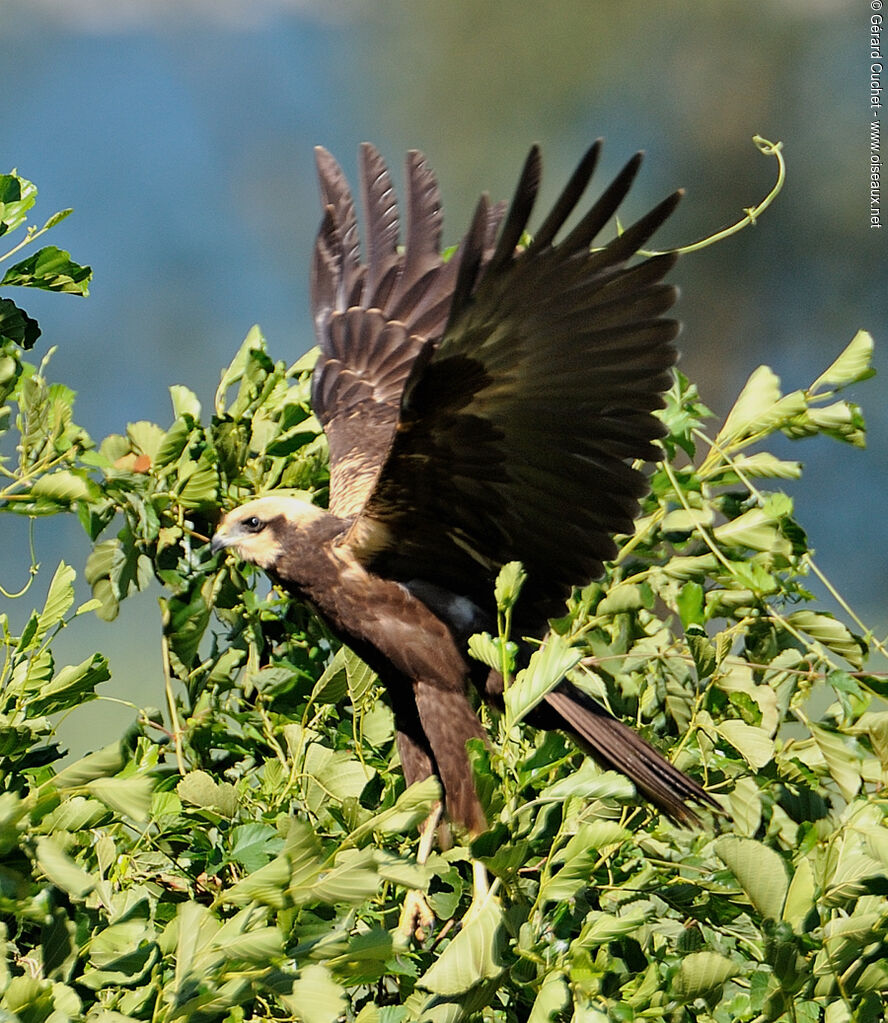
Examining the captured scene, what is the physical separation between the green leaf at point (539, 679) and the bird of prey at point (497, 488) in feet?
2.27

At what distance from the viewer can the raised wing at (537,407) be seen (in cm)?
187

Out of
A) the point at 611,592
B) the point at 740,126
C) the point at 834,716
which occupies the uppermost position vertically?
the point at 740,126

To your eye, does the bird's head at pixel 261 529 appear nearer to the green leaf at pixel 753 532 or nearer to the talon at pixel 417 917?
Result: the talon at pixel 417 917

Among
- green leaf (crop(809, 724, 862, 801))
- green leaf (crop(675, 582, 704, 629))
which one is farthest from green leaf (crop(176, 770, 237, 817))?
green leaf (crop(809, 724, 862, 801))

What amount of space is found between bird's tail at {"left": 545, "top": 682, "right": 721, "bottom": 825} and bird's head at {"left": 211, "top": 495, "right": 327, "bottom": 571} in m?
0.55

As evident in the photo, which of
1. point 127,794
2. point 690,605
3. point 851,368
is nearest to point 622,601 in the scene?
point 690,605

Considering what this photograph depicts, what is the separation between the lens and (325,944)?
3.42ft

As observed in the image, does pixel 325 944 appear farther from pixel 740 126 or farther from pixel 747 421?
pixel 740 126

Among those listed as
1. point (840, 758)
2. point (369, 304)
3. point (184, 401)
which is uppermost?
point (369, 304)

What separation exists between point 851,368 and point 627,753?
2.43ft

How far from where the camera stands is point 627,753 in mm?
2150

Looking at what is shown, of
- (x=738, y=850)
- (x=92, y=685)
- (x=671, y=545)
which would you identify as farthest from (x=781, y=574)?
(x=92, y=685)

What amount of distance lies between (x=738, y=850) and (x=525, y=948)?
0.80ft

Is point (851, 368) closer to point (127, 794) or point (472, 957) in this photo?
point (472, 957)
